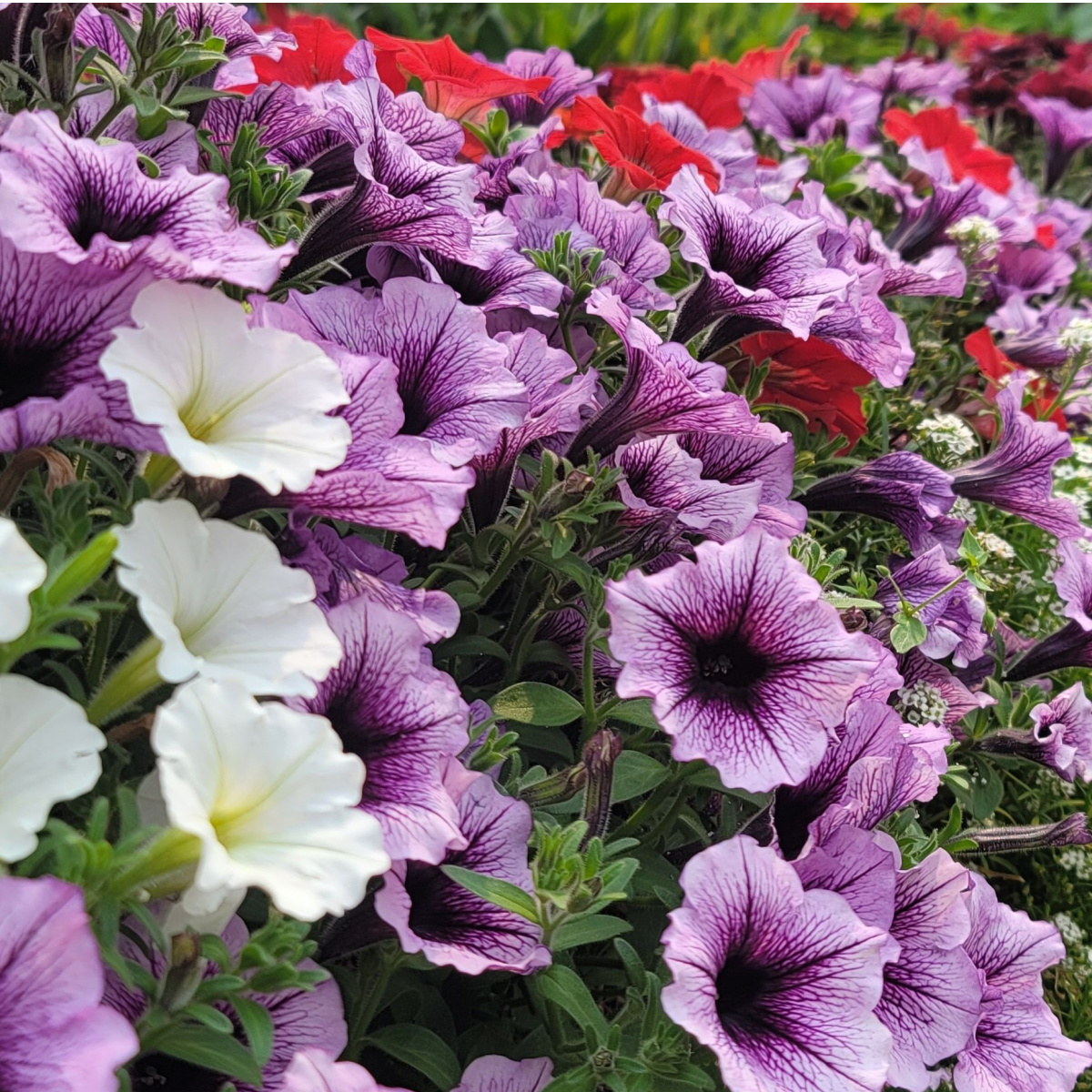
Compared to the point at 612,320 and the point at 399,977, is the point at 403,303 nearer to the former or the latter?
the point at 612,320

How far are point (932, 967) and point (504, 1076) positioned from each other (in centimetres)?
34

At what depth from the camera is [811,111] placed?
226 cm

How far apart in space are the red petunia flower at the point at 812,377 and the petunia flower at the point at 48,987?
3.10ft

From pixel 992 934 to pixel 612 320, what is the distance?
0.60 m

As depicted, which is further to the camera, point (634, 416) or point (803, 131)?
point (803, 131)

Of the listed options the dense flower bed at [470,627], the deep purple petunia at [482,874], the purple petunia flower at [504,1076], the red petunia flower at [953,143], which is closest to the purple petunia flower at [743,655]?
the dense flower bed at [470,627]

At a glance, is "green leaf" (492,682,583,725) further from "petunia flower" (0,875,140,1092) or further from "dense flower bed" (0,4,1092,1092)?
"petunia flower" (0,875,140,1092)

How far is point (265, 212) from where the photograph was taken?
3.33ft

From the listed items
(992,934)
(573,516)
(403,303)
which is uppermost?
(403,303)

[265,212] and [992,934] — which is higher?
[265,212]

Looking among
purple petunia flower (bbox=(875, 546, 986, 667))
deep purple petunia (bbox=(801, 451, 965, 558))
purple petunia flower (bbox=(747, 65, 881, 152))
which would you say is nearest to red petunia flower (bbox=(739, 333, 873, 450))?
deep purple petunia (bbox=(801, 451, 965, 558))

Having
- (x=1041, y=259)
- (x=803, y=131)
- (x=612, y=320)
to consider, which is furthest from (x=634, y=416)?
(x=803, y=131)

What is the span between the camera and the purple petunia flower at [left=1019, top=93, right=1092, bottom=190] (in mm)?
2590

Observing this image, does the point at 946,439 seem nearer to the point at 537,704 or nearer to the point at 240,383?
the point at 537,704
